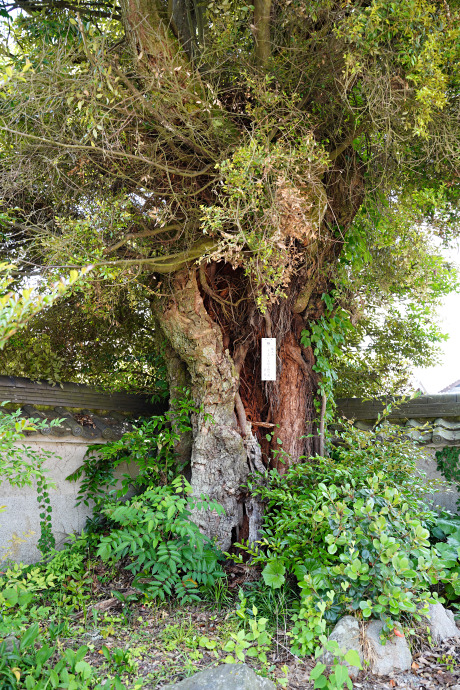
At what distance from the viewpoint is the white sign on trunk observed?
4.07 m

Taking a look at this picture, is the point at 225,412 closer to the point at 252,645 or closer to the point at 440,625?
the point at 252,645

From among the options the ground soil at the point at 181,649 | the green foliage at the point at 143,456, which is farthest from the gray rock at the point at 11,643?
the green foliage at the point at 143,456

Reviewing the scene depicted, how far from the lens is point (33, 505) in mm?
4293

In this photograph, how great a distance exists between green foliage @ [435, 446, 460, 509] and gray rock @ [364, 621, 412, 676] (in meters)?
2.30

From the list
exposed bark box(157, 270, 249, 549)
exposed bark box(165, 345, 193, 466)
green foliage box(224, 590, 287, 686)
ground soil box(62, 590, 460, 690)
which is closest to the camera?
green foliage box(224, 590, 287, 686)

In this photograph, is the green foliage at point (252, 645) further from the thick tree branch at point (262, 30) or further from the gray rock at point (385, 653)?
the thick tree branch at point (262, 30)

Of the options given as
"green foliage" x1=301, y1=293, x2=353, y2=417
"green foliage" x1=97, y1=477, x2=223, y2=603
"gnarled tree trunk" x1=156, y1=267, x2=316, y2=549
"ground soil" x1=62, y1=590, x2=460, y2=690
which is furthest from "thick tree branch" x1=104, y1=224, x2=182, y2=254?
"ground soil" x1=62, y1=590, x2=460, y2=690

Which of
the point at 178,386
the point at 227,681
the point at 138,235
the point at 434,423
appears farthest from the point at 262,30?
the point at 227,681

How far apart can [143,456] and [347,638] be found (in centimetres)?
220

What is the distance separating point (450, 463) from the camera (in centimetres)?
477

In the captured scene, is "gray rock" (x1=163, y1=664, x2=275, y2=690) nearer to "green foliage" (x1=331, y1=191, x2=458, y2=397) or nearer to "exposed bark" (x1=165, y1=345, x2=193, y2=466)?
"exposed bark" (x1=165, y1=345, x2=193, y2=466)

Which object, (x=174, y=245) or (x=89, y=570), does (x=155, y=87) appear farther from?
(x=89, y=570)

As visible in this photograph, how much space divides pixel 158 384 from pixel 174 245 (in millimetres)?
A: 1458

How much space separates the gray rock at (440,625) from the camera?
2.98 metres
